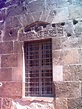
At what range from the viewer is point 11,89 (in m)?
4.75

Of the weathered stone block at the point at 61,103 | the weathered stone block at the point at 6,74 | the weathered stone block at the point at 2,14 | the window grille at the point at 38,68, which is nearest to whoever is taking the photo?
the weathered stone block at the point at 61,103

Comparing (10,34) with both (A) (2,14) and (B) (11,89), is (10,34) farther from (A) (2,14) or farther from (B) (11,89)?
(B) (11,89)

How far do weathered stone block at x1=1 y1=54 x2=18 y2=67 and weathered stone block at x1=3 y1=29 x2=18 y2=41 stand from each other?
399 mm

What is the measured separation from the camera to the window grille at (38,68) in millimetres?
4568

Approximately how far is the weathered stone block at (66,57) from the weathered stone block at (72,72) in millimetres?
101

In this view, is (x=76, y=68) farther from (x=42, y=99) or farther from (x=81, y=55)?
(x=42, y=99)

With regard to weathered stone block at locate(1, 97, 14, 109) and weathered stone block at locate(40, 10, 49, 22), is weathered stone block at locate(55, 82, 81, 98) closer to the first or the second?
weathered stone block at locate(1, 97, 14, 109)

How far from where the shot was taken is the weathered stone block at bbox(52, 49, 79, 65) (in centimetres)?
427

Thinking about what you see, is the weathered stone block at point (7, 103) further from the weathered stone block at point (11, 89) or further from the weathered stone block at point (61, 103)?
the weathered stone block at point (61, 103)

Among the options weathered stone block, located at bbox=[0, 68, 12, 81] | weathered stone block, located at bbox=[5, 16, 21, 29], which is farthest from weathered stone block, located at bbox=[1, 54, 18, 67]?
weathered stone block, located at bbox=[5, 16, 21, 29]

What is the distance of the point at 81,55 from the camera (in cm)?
423

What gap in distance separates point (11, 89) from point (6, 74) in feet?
1.20

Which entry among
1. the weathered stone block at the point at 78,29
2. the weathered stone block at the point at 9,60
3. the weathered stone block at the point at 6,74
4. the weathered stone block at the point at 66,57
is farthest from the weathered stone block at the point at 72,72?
the weathered stone block at the point at 6,74

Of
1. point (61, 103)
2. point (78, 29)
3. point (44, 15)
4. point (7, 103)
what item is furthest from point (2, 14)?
point (61, 103)
